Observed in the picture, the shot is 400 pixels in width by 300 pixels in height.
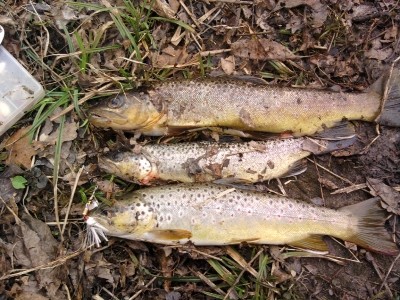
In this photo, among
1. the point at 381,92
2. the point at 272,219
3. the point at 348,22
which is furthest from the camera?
the point at 348,22

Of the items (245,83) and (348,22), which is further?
(348,22)

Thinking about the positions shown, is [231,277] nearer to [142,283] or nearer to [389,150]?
[142,283]

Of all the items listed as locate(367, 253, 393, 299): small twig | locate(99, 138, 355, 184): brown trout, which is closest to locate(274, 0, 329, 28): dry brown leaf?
locate(99, 138, 355, 184): brown trout

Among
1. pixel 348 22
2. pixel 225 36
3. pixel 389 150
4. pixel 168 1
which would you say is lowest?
pixel 389 150

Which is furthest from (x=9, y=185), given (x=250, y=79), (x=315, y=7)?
(x=315, y=7)

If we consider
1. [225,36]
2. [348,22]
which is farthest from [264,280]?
[348,22]

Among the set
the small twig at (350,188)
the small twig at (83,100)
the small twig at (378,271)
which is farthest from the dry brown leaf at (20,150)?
the small twig at (378,271)

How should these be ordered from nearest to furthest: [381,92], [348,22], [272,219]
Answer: [272,219] → [381,92] → [348,22]

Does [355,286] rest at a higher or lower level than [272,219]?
lower
